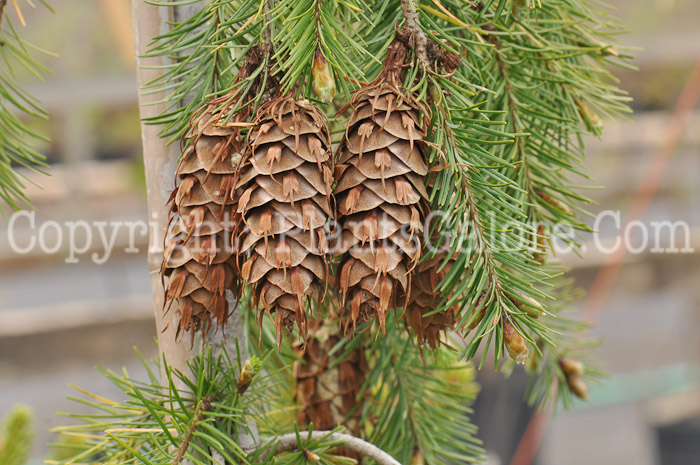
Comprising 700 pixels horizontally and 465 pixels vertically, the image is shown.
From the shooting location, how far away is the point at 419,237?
20 centimetres

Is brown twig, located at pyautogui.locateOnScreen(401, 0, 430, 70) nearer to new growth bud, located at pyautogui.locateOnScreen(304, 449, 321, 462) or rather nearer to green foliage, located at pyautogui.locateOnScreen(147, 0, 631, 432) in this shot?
green foliage, located at pyautogui.locateOnScreen(147, 0, 631, 432)

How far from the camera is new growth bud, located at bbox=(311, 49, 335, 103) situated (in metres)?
0.18

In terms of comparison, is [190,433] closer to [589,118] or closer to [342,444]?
[342,444]

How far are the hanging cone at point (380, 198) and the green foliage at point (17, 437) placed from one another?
0.99 ft

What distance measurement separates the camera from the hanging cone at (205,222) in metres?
0.19

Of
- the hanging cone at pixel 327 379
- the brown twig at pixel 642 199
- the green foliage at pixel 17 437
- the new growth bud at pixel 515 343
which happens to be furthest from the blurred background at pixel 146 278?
the new growth bud at pixel 515 343

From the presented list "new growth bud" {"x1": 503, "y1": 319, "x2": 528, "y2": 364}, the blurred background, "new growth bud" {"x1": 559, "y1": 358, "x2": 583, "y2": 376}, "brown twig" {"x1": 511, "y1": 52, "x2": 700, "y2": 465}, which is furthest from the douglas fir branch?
"brown twig" {"x1": 511, "y1": 52, "x2": 700, "y2": 465}

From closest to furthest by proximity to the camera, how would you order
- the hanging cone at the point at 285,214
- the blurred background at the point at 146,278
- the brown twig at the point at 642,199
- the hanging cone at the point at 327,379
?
the hanging cone at the point at 285,214 < the hanging cone at the point at 327,379 < the blurred background at the point at 146,278 < the brown twig at the point at 642,199

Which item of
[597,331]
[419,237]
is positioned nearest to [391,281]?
[419,237]

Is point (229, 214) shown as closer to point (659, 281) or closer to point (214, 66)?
point (214, 66)

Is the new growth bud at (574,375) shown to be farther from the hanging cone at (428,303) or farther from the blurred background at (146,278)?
the blurred background at (146,278)

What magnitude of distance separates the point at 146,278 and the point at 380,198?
170cm

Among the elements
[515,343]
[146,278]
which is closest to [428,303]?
[515,343]

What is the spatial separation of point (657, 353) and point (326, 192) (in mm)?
1576
